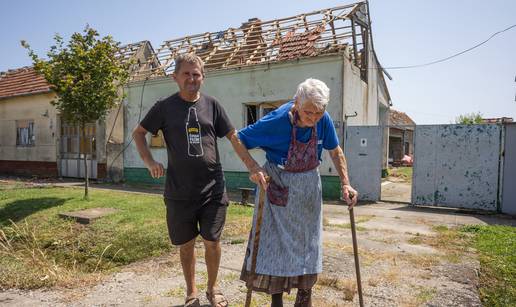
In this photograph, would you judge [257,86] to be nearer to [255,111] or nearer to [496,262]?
[255,111]

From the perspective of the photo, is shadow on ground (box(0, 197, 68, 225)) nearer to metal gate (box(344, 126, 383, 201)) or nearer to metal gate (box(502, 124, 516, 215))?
metal gate (box(344, 126, 383, 201))

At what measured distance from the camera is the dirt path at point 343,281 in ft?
11.3

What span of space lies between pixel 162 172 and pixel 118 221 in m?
4.17

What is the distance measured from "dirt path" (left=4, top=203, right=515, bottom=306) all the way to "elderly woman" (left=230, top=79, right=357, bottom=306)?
2.87 ft

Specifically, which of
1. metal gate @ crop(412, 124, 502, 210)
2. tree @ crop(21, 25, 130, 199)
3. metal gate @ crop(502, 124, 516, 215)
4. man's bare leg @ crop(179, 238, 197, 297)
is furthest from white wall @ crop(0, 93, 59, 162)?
metal gate @ crop(502, 124, 516, 215)

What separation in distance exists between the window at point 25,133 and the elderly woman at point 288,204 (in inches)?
725

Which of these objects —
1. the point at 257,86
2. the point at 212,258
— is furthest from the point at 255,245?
the point at 257,86

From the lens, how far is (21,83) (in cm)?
1894

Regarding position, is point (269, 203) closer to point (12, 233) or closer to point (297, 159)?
point (297, 159)

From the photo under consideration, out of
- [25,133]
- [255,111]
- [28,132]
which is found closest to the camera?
[255,111]

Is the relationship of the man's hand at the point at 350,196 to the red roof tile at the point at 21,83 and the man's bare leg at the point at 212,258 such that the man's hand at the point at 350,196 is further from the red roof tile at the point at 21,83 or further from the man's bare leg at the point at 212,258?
the red roof tile at the point at 21,83

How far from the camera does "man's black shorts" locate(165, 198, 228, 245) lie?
10.2 feet

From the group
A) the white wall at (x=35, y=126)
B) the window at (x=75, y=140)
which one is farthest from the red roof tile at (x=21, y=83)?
the window at (x=75, y=140)

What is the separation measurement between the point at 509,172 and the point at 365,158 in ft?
11.1
